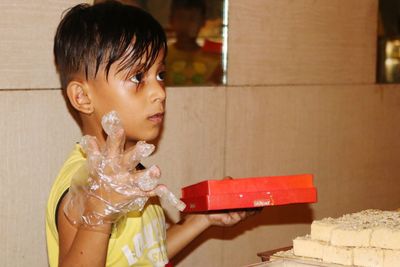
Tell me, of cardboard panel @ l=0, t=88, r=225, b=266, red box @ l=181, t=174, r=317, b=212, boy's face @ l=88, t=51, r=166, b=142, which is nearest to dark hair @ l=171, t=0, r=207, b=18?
cardboard panel @ l=0, t=88, r=225, b=266

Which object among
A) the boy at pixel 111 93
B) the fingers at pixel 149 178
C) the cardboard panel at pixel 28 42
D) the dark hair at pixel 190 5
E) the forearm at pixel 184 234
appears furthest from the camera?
the dark hair at pixel 190 5

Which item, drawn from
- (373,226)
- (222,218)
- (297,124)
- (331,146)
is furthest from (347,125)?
(373,226)

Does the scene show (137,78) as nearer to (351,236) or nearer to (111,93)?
(111,93)

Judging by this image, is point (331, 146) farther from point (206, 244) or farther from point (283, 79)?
point (206, 244)

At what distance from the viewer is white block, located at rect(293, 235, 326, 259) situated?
176 centimetres

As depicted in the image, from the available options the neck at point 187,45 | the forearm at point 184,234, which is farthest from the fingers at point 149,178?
the neck at point 187,45

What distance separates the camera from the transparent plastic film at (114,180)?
5.14ft

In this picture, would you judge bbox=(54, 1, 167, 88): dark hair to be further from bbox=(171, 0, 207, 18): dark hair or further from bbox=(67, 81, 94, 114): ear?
bbox=(171, 0, 207, 18): dark hair

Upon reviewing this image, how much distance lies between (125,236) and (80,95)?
14.2 inches

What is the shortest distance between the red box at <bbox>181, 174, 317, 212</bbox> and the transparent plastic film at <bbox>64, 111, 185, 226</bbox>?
0.11 m

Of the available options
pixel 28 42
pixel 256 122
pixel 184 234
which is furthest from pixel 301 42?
pixel 28 42

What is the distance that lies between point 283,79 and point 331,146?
0.42 metres

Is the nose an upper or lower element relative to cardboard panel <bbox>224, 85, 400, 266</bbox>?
upper

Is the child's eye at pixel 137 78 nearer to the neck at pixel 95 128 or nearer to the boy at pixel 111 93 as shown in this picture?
the boy at pixel 111 93
